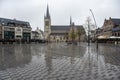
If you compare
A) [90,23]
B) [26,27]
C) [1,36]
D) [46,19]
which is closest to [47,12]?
[46,19]

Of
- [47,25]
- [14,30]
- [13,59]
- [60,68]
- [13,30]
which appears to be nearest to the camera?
[60,68]

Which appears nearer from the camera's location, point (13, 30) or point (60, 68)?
point (60, 68)

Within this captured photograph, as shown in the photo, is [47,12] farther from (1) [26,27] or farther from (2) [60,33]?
→ (1) [26,27]

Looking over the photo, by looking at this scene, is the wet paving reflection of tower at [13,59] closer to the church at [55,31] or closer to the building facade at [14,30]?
the building facade at [14,30]

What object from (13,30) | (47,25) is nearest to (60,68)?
(13,30)

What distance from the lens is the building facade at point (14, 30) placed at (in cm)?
10168

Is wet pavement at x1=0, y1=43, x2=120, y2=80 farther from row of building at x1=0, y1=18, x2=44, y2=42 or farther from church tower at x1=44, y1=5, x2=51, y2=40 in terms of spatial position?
church tower at x1=44, y1=5, x2=51, y2=40

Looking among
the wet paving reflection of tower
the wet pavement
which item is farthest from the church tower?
the wet pavement

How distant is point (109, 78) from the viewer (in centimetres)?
806

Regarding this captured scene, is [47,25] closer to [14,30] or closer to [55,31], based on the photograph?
[55,31]

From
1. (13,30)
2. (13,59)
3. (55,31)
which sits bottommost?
(13,59)

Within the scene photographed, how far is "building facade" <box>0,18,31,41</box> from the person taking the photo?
101675mm

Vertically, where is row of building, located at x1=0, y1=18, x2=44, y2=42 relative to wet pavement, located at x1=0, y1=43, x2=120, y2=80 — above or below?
above

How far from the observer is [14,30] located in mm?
108438
